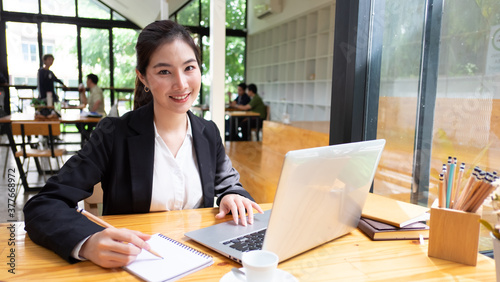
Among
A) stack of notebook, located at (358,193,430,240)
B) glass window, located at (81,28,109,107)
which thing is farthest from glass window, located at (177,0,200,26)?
stack of notebook, located at (358,193,430,240)

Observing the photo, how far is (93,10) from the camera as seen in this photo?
6066 millimetres

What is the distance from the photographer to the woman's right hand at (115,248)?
0.75 meters

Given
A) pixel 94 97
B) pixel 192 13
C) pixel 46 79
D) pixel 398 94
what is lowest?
pixel 94 97

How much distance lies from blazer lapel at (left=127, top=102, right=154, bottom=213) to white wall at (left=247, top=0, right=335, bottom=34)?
6564 mm

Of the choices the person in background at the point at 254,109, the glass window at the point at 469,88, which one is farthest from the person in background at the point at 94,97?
the glass window at the point at 469,88

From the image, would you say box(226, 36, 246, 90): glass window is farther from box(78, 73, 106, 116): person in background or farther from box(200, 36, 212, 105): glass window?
box(78, 73, 106, 116): person in background

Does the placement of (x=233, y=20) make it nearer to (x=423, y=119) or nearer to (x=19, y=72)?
(x=19, y=72)

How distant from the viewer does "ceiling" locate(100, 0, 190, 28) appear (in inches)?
236

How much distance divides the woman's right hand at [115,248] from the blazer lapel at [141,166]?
435mm

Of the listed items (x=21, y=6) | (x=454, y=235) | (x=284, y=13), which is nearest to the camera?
(x=454, y=235)

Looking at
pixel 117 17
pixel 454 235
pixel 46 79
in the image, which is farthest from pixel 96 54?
pixel 454 235

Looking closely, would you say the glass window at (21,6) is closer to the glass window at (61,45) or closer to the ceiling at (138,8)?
the glass window at (61,45)

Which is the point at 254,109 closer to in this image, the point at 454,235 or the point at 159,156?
the point at 159,156

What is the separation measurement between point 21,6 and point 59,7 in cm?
59
